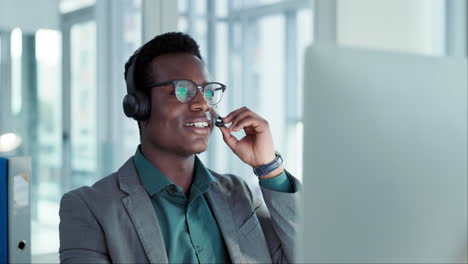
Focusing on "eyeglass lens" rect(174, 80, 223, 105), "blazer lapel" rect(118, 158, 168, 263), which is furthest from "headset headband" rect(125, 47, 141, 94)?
"blazer lapel" rect(118, 158, 168, 263)

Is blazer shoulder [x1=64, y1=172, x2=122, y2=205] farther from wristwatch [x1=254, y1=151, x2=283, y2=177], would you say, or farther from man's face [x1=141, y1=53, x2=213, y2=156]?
wristwatch [x1=254, y1=151, x2=283, y2=177]

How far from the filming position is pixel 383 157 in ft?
2.11

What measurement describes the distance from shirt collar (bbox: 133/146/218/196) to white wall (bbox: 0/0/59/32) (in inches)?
Result: 42.5

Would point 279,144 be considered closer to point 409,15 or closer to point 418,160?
point 409,15

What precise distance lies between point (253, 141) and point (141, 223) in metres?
0.39

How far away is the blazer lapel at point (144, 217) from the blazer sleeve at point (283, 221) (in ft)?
0.98

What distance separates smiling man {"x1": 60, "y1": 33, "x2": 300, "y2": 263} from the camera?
1.22 m

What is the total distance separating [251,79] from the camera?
4688mm

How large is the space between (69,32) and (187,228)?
1361 millimetres

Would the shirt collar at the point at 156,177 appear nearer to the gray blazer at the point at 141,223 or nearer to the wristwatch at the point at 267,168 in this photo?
the gray blazer at the point at 141,223

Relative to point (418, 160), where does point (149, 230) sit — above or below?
below

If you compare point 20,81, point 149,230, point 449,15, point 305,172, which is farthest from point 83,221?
point 449,15

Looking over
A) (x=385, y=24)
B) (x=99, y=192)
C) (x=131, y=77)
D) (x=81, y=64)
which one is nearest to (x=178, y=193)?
(x=99, y=192)

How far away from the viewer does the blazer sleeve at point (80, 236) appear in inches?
46.5
